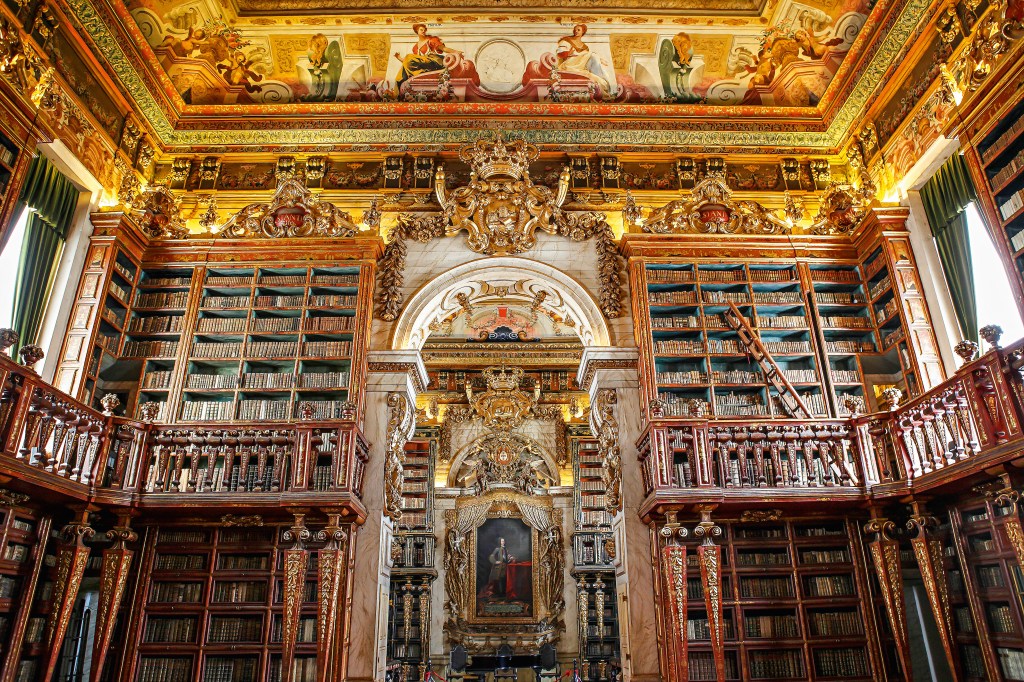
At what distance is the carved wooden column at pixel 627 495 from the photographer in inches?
287

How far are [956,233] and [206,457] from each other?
8.77m

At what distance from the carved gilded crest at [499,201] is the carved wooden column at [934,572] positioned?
18.1 ft

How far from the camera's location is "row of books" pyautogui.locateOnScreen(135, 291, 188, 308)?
8617mm

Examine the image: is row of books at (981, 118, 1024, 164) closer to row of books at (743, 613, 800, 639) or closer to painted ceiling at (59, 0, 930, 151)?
painted ceiling at (59, 0, 930, 151)

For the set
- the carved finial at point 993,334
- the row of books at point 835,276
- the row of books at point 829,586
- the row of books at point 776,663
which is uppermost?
the row of books at point 835,276

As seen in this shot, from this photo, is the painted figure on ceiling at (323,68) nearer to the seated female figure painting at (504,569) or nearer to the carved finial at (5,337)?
the carved finial at (5,337)

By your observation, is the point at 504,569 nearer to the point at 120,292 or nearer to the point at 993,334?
the point at 120,292

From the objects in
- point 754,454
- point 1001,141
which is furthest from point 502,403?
point 1001,141

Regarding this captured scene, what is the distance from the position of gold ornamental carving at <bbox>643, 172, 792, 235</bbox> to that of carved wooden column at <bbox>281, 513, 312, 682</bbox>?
5.75 meters

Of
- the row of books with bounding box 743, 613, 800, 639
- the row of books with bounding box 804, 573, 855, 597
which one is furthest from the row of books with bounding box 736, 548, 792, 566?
the row of books with bounding box 743, 613, 800, 639

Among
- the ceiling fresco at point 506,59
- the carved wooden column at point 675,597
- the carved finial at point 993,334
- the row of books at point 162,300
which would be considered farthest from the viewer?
the ceiling fresco at point 506,59

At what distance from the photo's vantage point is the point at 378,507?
25.7 feet

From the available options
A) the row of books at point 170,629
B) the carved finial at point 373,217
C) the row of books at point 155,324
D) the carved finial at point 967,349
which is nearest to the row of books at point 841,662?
the carved finial at point 967,349

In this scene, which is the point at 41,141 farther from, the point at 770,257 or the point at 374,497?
the point at 770,257
